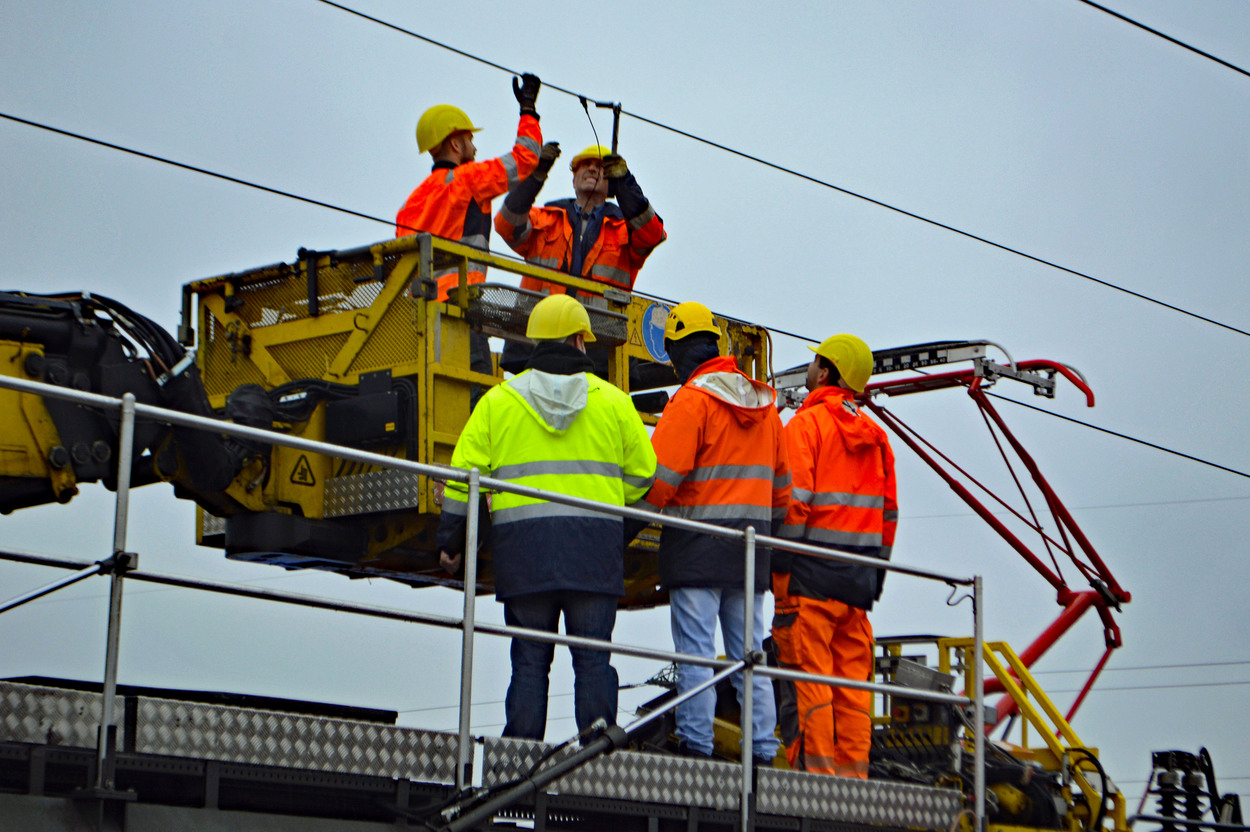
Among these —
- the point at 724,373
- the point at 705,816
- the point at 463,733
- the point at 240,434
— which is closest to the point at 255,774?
the point at 463,733

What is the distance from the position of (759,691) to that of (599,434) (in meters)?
1.45

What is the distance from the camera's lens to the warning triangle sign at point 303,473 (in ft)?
26.8

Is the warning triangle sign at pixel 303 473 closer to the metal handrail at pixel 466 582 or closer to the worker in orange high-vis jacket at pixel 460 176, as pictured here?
the worker in orange high-vis jacket at pixel 460 176

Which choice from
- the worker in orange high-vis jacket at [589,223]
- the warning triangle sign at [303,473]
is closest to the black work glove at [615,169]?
the worker in orange high-vis jacket at [589,223]

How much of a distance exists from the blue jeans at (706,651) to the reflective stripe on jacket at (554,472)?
59 centimetres

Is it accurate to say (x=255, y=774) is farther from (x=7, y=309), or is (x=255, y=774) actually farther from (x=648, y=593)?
(x=648, y=593)

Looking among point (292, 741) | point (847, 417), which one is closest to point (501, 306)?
point (847, 417)

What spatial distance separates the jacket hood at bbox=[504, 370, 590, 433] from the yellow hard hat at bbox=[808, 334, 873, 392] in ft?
6.61

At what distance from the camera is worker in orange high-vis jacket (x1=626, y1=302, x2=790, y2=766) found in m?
6.91

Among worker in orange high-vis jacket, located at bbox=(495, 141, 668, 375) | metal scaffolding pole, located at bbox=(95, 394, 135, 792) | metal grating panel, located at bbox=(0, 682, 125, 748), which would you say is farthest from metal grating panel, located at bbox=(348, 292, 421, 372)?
metal grating panel, located at bbox=(0, 682, 125, 748)

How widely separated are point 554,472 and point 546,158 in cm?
353

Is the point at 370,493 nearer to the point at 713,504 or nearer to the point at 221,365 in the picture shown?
the point at 221,365

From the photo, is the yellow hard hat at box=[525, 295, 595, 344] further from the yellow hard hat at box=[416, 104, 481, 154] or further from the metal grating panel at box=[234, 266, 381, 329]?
the yellow hard hat at box=[416, 104, 481, 154]

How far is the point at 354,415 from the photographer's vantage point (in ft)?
27.1
